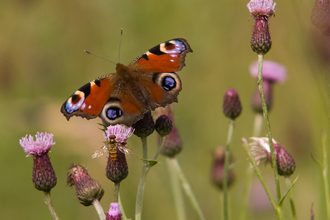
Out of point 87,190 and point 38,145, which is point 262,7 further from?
point 38,145

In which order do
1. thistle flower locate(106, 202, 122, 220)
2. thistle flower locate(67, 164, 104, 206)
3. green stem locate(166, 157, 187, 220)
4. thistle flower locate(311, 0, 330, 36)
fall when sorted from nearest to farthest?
thistle flower locate(106, 202, 122, 220), thistle flower locate(311, 0, 330, 36), thistle flower locate(67, 164, 104, 206), green stem locate(166, 157, 187, 220)

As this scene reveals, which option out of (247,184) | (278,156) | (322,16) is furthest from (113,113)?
(322,16)

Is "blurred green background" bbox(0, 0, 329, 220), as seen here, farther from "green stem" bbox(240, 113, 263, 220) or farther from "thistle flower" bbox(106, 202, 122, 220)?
"thistle flower" bbox(106, 202, 122, 220)

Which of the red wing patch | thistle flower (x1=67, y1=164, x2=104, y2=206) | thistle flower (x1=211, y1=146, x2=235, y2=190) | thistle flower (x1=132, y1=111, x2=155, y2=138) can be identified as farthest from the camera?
thistle flower (x1=211, y1=146, x2=235, y2=190)

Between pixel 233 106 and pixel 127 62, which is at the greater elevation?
pixel 127 62

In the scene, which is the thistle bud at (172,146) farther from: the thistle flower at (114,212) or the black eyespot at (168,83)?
the thistle flower at (114,212)

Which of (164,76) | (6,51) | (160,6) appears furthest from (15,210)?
(160,6)

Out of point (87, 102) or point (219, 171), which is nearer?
point (87, 102)

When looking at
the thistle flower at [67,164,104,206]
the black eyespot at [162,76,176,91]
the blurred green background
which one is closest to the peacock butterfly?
the black eyespot at [162,76,176,91]
